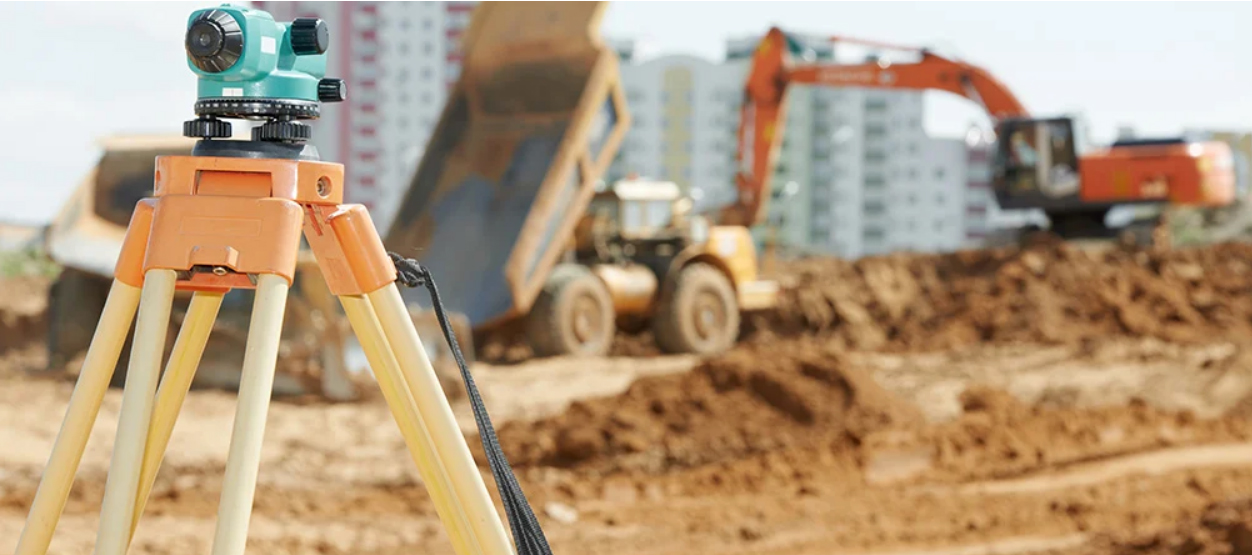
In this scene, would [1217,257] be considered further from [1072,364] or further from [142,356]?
[142,356]

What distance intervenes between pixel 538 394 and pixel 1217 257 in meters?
11.5

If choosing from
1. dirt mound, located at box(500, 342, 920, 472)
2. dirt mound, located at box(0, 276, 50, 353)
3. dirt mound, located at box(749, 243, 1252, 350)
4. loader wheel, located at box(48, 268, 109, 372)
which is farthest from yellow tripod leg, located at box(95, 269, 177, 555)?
dirt mound, located at box(749, 243, 1252, 350)

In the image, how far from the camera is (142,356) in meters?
2.05

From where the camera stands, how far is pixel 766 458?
26.2 feet

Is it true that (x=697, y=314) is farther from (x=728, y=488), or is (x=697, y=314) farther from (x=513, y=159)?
(x=728, y=488)

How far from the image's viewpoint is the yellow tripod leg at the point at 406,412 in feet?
7.20

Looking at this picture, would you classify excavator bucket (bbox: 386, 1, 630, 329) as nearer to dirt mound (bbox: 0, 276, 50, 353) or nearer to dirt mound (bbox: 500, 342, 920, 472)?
dirt mound (bbox: 500, 342, 920, 472)

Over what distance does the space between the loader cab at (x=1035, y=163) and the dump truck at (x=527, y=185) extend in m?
6.48

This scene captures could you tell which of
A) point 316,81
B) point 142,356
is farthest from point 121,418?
point 316,81

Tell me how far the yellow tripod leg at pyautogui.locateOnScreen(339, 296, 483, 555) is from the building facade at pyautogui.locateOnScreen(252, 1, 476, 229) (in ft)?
171

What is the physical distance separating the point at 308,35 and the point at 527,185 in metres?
9.73

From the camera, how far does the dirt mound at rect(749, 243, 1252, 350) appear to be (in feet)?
51.2

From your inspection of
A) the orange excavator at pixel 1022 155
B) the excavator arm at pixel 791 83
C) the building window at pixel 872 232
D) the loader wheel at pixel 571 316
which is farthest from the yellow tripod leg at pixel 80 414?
the building window at pixel 872 232

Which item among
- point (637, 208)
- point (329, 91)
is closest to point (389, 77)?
point (637, 208)
